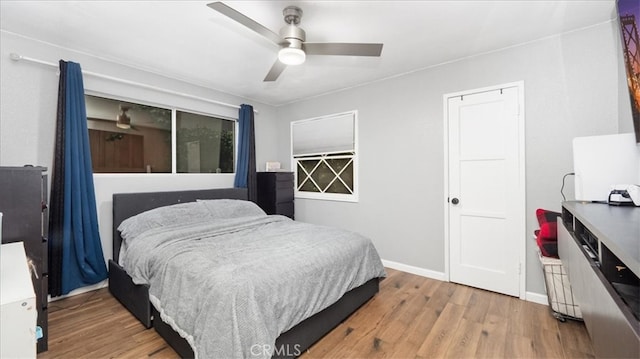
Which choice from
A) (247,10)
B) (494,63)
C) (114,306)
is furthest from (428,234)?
(114,306)

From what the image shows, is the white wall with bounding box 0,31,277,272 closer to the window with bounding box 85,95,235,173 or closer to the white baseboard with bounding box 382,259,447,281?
the window with bounding box 85,95,235,173

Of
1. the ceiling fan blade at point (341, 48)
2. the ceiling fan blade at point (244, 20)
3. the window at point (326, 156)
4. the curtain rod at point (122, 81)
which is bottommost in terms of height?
the window at point (326, 156)

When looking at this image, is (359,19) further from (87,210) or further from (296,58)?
(87,210)

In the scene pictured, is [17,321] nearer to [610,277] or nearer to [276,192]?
[610,277]

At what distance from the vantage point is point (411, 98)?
338 cm

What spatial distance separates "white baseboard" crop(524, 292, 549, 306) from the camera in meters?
2.57

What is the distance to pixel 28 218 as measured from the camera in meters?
1.90

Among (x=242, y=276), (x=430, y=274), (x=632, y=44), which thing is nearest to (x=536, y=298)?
(x=430, y=274)

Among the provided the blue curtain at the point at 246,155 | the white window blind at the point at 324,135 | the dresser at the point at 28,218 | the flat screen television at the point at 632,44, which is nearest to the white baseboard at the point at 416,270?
the white window blind at the point at 324,135

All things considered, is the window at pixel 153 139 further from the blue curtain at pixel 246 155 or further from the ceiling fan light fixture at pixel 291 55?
the ceiling fan light fixture at pixel 291 55

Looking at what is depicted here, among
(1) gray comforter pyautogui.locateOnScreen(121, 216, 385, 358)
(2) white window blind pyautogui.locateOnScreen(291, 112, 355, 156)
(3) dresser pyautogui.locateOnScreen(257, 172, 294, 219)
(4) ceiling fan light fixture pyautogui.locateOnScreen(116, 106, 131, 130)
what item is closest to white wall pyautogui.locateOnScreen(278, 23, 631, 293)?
(2) white window blind pyautogui.locateOnScreen(291, 112, 355, 156)

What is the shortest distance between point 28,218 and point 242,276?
1633 millimetres

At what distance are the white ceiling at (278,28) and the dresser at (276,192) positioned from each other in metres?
1.68

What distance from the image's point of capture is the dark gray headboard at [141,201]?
2932mm
